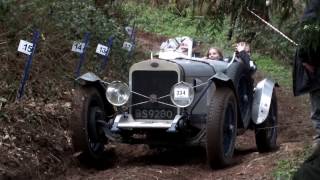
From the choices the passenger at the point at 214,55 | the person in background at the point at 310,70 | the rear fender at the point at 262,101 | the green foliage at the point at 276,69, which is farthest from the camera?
the green foliage at the point at 276,69

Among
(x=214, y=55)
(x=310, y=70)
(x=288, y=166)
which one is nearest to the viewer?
(x=310, y=70)

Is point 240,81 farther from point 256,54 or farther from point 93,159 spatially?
point 256,54

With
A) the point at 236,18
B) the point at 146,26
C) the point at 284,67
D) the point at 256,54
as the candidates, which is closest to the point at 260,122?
the point at 236,18

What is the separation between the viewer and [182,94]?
24.4 ft

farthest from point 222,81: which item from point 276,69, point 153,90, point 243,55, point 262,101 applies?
point 276,69

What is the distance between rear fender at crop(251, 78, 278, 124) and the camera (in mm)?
8297

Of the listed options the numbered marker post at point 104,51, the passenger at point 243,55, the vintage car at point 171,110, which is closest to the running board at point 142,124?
the vintage car at point 171,110

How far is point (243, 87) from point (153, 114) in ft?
4.70

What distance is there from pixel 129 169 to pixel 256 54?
14230mm

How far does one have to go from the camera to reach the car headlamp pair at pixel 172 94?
7.41 m

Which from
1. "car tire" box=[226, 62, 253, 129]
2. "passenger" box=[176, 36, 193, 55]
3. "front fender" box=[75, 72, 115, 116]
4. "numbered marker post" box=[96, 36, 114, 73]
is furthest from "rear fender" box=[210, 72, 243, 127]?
"numbered marker post" box=[96, 36, 114, 73]

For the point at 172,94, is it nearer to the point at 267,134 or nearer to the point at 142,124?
the point at 142,124

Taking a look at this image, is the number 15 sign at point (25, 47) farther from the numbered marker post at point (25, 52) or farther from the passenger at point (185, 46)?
the passenger at point (185, 46)

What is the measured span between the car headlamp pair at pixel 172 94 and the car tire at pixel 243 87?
78 centimetres
